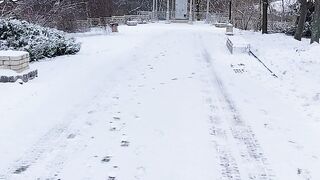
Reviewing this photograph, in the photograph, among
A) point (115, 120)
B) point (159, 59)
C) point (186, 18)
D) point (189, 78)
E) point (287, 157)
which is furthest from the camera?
point (186, 18)

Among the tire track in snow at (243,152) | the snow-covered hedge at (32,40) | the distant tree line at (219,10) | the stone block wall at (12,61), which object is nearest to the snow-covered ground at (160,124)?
the tire track in snow at (243,152)

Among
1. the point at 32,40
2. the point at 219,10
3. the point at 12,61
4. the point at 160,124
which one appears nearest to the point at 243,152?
the point at 160,124

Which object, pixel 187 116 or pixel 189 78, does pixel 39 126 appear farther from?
pixel 189 78

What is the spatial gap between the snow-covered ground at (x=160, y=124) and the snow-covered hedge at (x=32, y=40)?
1411mm

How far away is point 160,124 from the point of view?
758 centimetres

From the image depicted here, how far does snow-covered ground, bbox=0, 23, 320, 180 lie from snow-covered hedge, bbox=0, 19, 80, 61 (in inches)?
55.5

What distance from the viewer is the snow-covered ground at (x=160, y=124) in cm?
566

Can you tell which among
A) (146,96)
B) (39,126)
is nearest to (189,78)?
(146,96)

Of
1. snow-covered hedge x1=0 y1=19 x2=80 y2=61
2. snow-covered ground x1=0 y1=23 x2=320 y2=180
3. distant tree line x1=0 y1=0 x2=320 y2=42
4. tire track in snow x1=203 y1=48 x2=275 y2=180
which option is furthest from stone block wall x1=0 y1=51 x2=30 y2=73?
distant tree line x1=0 y1=0 x2=320 y2=42

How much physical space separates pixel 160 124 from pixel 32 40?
8.43 meters

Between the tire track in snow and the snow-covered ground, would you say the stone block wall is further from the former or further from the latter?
the tire track in snow

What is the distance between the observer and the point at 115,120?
771cm

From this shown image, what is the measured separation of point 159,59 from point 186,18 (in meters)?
37.9

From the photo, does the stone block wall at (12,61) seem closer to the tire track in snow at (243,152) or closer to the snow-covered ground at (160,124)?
the snow-covered ground at (160,124)
